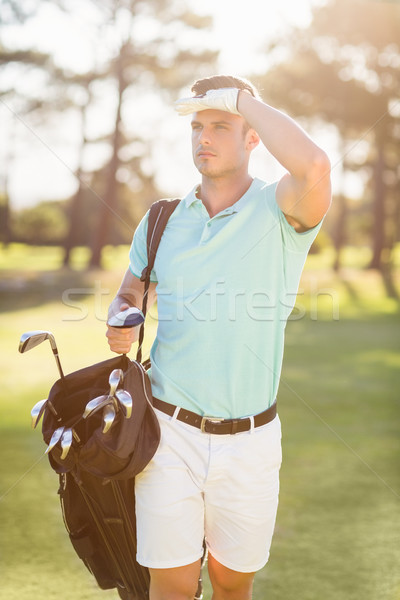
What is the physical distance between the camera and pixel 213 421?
2.54 m

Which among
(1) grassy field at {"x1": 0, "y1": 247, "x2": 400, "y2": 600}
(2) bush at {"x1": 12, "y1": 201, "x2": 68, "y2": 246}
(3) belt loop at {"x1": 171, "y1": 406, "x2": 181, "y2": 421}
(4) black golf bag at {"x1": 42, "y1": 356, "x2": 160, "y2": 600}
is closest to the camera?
(4) black golf bag at {"x1": 42, "y1": 356, "x2": 160, "y2": 600}

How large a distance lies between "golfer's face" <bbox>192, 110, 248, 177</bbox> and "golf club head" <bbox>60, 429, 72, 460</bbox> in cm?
101

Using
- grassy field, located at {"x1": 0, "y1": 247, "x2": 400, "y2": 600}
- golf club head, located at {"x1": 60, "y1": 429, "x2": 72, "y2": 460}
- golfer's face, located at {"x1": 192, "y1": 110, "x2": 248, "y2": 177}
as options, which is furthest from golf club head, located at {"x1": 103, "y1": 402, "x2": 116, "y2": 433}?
grassy field, located at {"x1": 0, "y1": 247, "x2": 400, "y2": 600}

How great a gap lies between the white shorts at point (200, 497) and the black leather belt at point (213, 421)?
0.06 feet

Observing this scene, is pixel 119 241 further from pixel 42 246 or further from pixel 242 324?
pixel 242 324

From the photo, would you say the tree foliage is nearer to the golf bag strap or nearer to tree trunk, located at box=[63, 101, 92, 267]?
tree trunk, located at box=[63, 101, 92, 267]

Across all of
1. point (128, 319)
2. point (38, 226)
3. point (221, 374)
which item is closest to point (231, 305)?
point (221, 374)

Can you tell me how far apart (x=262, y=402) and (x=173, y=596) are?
714mm

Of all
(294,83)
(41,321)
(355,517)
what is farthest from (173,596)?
(294,83)

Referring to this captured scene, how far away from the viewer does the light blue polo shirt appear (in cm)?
255

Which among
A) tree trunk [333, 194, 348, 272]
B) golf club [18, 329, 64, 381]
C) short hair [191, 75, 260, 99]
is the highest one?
short hair [191, 75, 260, 99]

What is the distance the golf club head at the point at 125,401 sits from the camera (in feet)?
7.89

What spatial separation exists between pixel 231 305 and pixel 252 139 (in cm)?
63

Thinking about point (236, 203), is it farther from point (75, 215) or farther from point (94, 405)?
point (75, 215)
